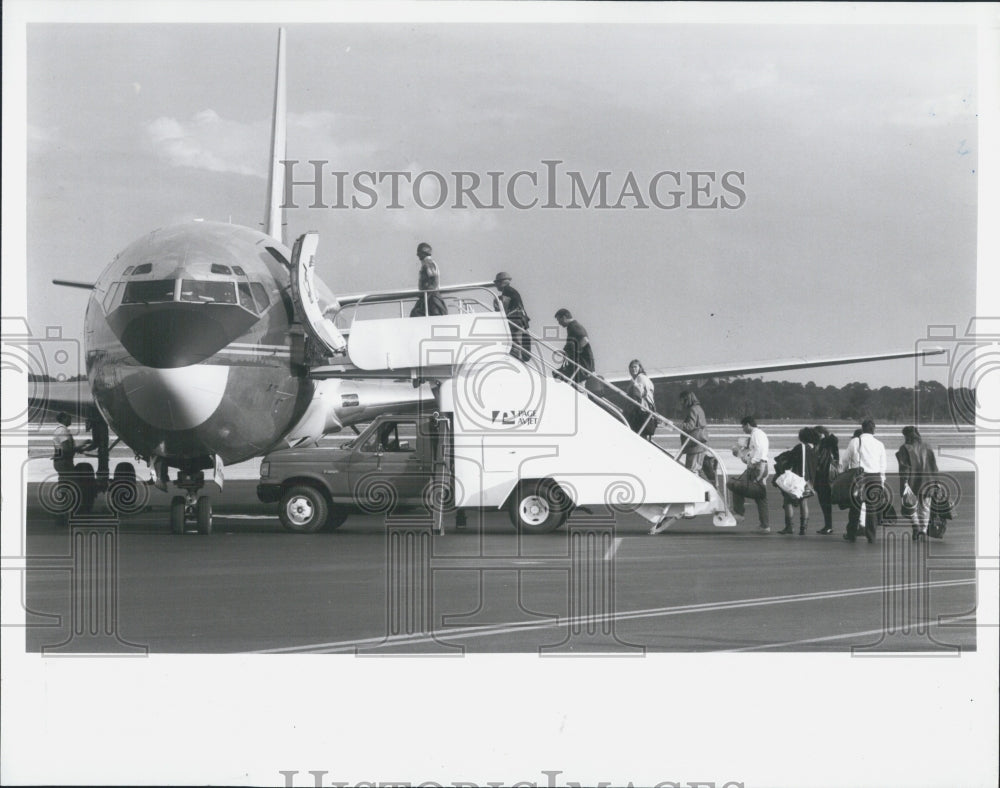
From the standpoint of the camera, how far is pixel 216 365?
14.9 m

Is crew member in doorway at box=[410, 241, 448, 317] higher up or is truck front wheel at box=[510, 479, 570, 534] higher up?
crew member in doorway at box=[410, 241, 448, 317]

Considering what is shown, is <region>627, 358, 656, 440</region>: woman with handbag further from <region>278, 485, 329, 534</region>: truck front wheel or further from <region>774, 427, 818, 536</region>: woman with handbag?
<region>278, 485, 329, 534</region>: truck front wheel

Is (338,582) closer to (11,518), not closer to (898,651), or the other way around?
(11,518)

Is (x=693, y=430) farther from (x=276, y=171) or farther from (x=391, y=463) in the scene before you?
(x=276, y=171)

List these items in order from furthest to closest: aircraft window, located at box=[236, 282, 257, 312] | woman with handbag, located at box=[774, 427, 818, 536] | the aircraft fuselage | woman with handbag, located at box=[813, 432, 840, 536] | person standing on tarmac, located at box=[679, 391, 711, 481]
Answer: woman with handbag, located at box=[813, 432, 840, 536], woman with handbag, located at box=[774, 427, 818, 536], person standing on tarmac, located at box=[679, 391, 711, 481], aircraft window, located at box=[236, 282, 257, 312], the aircraft fuselage

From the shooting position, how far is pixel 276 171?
23.7 metres

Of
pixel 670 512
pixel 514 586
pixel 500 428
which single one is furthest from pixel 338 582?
pixel 670 512

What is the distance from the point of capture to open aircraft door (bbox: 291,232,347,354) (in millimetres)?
15953

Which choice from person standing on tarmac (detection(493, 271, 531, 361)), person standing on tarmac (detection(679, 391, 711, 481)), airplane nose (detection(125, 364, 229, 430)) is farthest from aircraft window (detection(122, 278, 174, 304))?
person standing on tarmac (detection(679, 391, 711, 481))

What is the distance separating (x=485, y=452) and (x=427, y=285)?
9.14 feet

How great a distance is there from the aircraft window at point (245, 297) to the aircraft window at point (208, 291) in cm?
12

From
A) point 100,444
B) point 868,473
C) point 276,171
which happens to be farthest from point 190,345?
point 276,171

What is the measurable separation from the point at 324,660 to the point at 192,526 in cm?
885

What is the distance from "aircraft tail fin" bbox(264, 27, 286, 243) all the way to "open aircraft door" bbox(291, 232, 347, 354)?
5992mm
